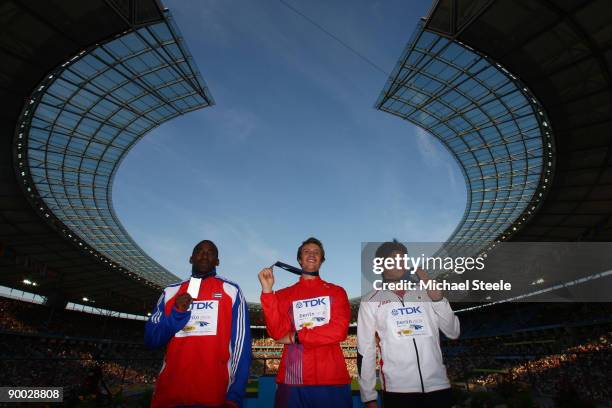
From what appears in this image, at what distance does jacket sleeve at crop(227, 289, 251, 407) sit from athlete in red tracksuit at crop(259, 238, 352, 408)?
232mm

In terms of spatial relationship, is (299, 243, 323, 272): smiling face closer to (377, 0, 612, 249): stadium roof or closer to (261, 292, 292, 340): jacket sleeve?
(261, 292, 292, 340): jacket sleeve

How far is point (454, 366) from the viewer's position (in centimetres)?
4578

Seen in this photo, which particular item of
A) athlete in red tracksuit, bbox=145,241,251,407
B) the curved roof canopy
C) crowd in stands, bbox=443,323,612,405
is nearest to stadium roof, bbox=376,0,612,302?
the curved roof canopy

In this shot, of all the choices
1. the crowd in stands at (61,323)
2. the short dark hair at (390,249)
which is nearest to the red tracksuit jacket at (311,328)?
the short dark hair at (390,249)

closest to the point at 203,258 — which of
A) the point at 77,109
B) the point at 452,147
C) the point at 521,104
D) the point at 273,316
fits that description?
the point at 273,316

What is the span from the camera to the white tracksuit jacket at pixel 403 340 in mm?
3621

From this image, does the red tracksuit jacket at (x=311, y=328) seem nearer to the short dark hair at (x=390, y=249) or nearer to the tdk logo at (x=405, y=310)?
the tdk logo at (x=405, y=310)

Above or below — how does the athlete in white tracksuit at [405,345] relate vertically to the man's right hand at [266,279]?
below

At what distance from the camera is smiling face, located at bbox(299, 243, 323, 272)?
432 centimetres

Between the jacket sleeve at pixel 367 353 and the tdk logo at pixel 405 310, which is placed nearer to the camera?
the jacket sleeve at pixel 367 353

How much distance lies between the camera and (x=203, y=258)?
12.6ft

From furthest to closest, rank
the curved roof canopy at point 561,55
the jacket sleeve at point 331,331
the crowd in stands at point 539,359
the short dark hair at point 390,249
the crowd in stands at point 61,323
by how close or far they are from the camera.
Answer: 1. the crowd in stands at point 61,323
2. the crowd in stands at point 539,359
3. the curved roof canopy at point 561,55
4. the short dark hair at point 390,249
5. the jacket sleeve at point 331,331

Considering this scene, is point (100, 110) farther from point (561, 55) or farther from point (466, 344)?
point (466, 344)

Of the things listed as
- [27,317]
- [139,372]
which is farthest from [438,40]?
[27,317]
